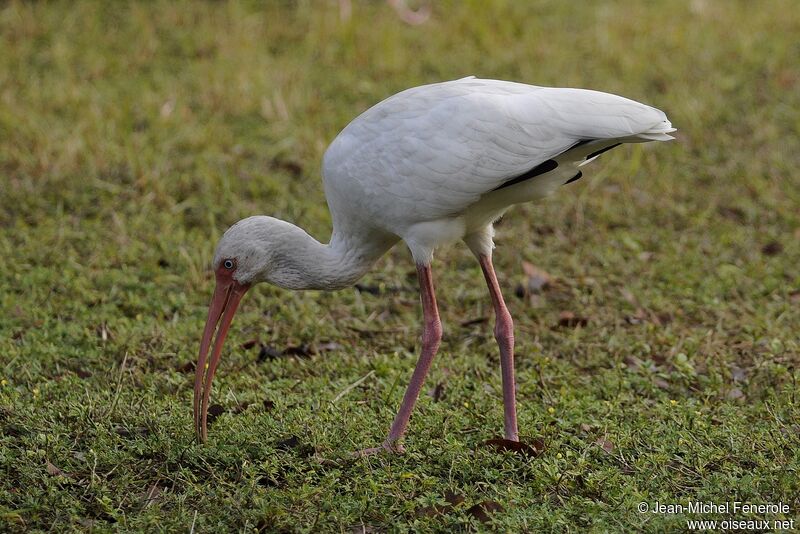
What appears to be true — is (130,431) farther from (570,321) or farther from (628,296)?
(628,296)

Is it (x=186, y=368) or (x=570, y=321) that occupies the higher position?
(x=186, y=368)

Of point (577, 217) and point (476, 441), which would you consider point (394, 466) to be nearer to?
point (476, 441)

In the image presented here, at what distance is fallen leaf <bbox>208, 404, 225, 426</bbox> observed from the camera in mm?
4690

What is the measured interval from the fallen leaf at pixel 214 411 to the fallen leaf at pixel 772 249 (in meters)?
3.75

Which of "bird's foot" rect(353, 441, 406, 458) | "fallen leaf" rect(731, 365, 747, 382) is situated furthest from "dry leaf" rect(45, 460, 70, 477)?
"fallen leaf" rect(731, 365, 747, 382)

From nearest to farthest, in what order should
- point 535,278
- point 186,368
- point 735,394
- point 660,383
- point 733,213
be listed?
point 735,394
point 660,383
point 186,368
point 535,278
point 733,213

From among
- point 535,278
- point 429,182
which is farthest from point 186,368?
point 535,278

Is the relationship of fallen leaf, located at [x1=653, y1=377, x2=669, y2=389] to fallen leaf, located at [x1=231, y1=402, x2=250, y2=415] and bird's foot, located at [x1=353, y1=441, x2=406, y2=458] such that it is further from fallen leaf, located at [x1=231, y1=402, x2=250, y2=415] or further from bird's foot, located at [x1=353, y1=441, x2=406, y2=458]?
fallen leaf, located at [x1=231, y1=402, x2=250, y2=415]

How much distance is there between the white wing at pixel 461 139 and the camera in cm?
423

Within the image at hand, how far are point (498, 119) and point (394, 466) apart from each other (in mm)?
1467

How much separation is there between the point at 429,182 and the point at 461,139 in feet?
0.72

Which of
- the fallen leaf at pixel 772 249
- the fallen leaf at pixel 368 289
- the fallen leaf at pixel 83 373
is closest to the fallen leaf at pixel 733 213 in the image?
the fallen leaf at pixel 772 249

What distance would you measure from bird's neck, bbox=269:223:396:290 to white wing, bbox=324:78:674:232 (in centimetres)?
25

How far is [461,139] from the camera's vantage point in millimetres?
4320
